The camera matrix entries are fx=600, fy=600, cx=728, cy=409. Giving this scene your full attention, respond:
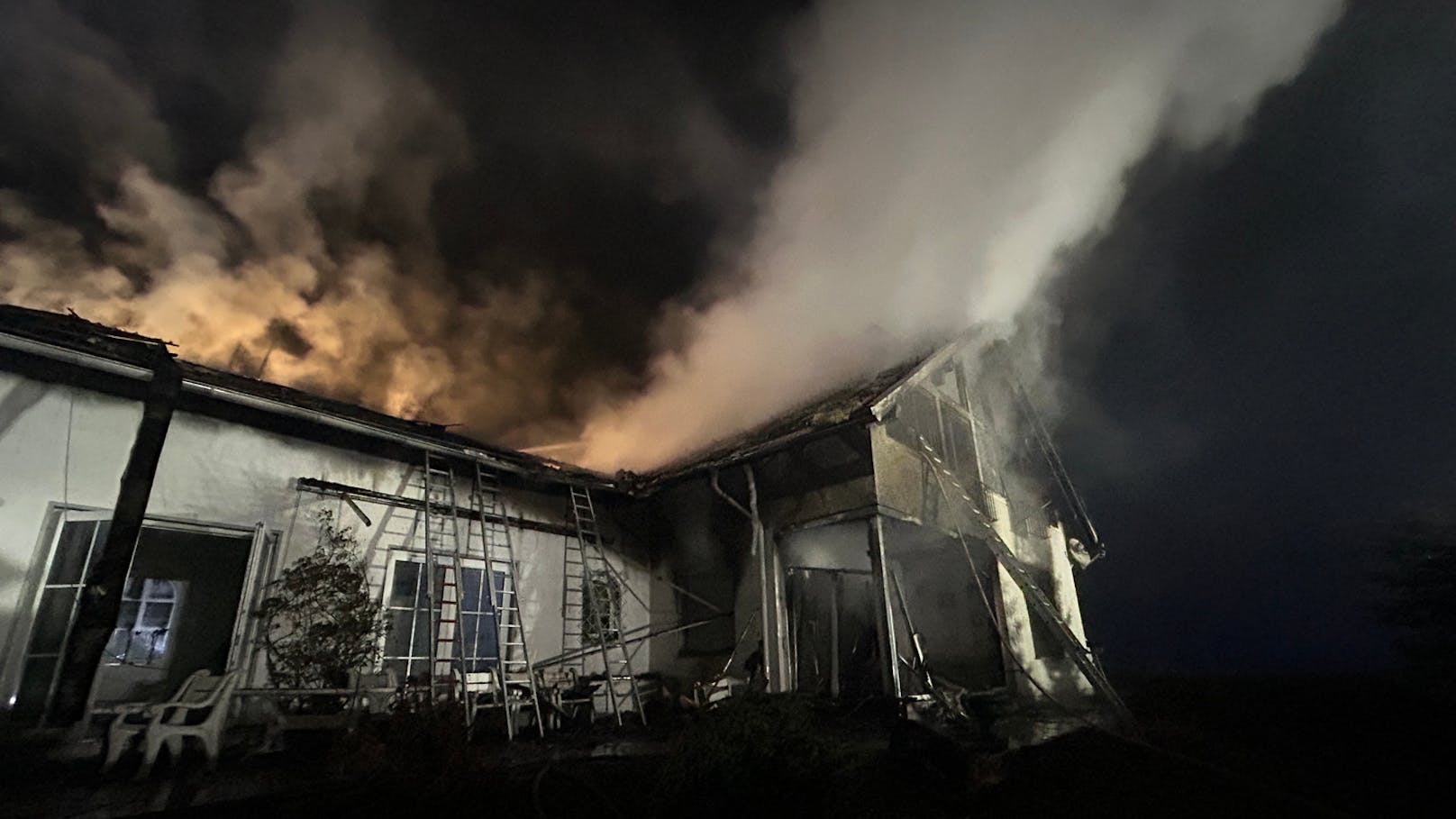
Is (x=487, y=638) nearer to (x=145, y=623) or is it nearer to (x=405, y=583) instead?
(x=405, y=583)

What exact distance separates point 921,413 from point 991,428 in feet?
10.7

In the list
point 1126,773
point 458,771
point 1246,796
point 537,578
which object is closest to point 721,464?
point 537,578

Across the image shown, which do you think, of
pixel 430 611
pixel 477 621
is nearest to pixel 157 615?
pixel 477 621

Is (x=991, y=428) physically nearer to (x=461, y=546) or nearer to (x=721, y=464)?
(x=721, y=464)

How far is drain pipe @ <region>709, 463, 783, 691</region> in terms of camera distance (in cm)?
854

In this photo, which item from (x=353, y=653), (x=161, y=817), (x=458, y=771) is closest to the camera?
(x=161, y=817)

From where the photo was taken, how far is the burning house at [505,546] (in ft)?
19.0

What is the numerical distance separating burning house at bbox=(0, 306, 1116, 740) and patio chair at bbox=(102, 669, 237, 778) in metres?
0.54

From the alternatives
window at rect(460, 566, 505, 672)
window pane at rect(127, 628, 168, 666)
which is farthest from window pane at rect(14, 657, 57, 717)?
window at rect(460, 566, 505, 672)

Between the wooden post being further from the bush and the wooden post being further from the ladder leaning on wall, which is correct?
the ladder leaning on wall

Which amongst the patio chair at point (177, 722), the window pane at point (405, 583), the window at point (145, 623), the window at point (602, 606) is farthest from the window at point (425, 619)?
the window at point (145, 623)

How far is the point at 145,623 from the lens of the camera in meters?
8.95

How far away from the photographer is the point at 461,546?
28.4 ft

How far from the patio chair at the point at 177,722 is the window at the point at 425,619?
6.25 feet
